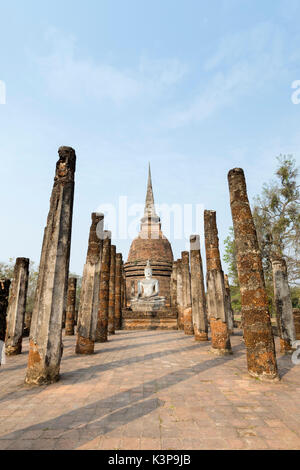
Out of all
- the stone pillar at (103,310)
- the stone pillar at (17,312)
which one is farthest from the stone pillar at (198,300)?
the stone pillar at (17,312)

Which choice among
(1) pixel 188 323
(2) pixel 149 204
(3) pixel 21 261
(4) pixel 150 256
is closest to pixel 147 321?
(1) pixel 188 323

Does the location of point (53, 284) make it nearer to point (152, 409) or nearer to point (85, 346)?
point (152, 409)

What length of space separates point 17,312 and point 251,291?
7.26 meters

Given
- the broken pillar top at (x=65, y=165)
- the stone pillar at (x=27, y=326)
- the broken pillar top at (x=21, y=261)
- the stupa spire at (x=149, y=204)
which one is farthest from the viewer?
the stupa spire at (x=149, y=204)

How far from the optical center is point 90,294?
8.72 m

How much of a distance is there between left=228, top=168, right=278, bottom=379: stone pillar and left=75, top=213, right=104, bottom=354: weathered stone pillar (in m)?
4.70

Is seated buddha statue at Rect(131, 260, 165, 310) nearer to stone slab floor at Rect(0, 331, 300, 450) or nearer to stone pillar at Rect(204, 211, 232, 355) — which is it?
stone pillar at Rect(204, 211, 232, 355)

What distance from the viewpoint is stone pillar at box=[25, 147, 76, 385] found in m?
5.19

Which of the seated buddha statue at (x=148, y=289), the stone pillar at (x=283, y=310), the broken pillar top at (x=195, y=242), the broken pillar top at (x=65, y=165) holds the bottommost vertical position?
the stone pillar at (x=283, y=310)

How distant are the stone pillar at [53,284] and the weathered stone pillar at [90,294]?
2.84m

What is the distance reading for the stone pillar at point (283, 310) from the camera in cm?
802

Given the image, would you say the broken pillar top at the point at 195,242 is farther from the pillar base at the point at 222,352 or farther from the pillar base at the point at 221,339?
the pillar base at the point at 222,352
